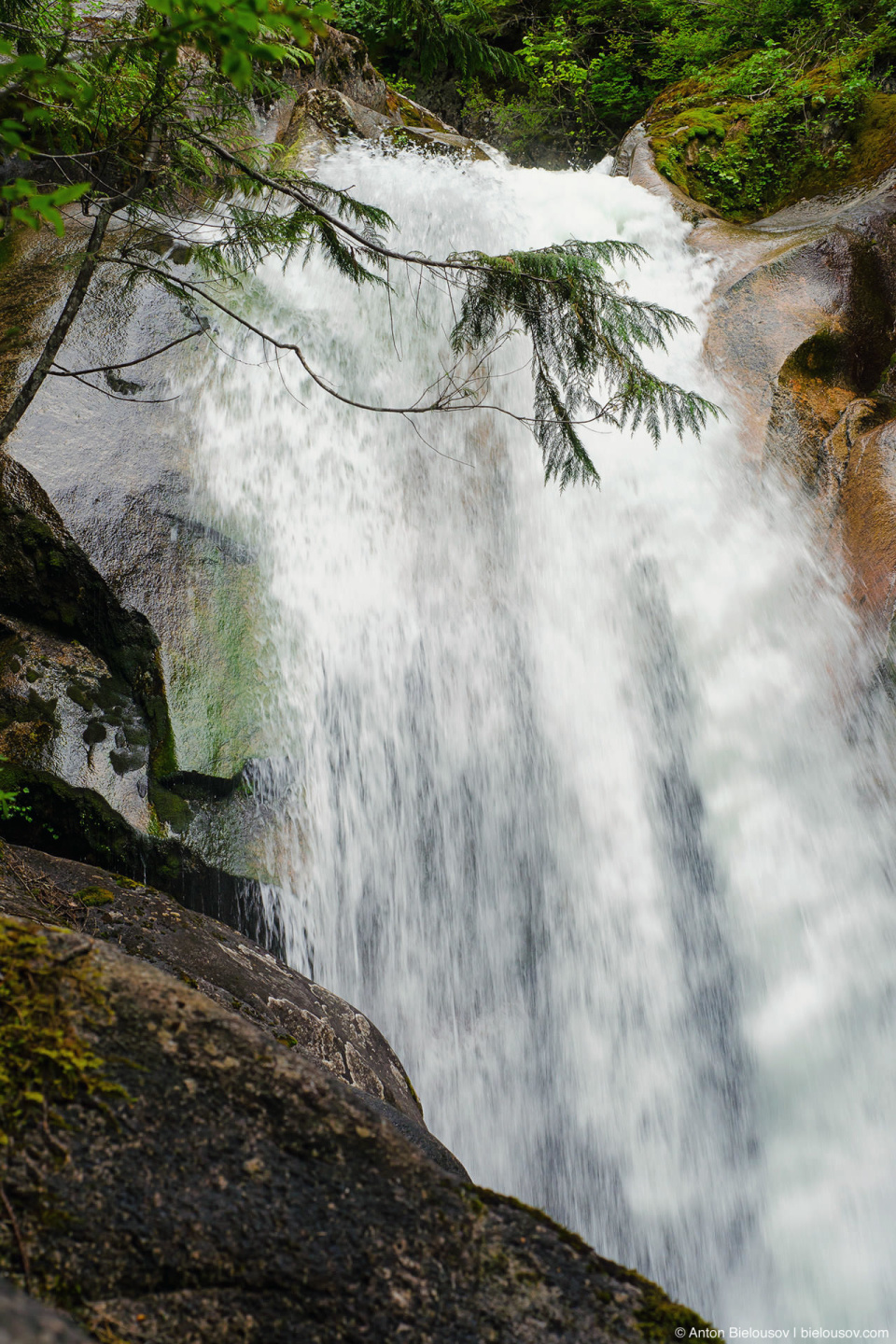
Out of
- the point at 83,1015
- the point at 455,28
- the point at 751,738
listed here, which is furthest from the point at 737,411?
the point at 83,1015

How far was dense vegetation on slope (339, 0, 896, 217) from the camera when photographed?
347 inches

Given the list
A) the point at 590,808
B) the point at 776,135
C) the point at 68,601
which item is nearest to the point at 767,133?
the point at 776,135

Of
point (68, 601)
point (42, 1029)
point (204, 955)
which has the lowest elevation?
point (42, 1029)

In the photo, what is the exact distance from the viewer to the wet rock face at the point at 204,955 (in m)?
2.69

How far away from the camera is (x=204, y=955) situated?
9.66 feet

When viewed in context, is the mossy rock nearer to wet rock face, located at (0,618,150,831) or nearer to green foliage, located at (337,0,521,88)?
wet rock face, located at (0,618,150,831)

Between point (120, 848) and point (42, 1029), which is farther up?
point (120, 848)

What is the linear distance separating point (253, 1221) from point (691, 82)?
14.1 m

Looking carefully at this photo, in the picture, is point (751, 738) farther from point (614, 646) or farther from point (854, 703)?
point (614, 646)

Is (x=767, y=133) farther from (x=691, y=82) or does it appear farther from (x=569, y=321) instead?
(x=569, y=321)

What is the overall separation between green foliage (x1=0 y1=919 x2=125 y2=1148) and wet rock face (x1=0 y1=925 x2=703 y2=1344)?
0.01 metres

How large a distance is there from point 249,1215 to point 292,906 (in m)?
3.38

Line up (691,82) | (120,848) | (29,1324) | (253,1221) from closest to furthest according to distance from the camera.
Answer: (29,1324)
(253,1221)
(120,848)
(691,82)

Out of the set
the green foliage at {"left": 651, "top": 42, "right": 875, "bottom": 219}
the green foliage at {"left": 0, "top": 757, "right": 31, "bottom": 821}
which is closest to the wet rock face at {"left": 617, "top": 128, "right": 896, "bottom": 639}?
the green foliage at {"left": 651, "top": 42, "right": 875, "bottom": 219}
